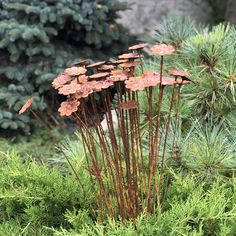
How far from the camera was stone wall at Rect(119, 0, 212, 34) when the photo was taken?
5.12 meters

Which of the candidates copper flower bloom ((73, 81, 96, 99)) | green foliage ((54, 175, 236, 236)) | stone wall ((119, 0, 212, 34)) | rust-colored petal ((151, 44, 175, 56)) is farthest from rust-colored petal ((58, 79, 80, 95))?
stone wall ((119, 0, 212, 34))

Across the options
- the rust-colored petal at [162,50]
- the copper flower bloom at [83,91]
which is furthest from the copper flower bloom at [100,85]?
the rust-colored petal at [162,50]

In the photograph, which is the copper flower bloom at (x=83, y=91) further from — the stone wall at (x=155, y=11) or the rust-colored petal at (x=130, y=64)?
the stone wall at (x=155, y=11)

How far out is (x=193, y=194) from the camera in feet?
5.75

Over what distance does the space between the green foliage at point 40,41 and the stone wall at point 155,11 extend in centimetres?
115

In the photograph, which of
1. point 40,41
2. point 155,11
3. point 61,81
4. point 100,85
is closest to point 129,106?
point 100,85

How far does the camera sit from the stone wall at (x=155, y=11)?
5.12 meters

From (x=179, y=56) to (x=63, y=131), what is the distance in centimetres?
153

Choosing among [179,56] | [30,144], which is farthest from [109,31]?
[179,56]

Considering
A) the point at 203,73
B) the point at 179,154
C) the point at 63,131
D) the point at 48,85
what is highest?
the point at 203,73

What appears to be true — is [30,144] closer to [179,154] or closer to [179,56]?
[179,56]

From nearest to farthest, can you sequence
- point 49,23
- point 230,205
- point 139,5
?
point 230,205 < point 49,23 < point 139,5

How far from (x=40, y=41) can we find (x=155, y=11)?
1860 millimetres

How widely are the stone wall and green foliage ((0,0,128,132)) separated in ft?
3.76
